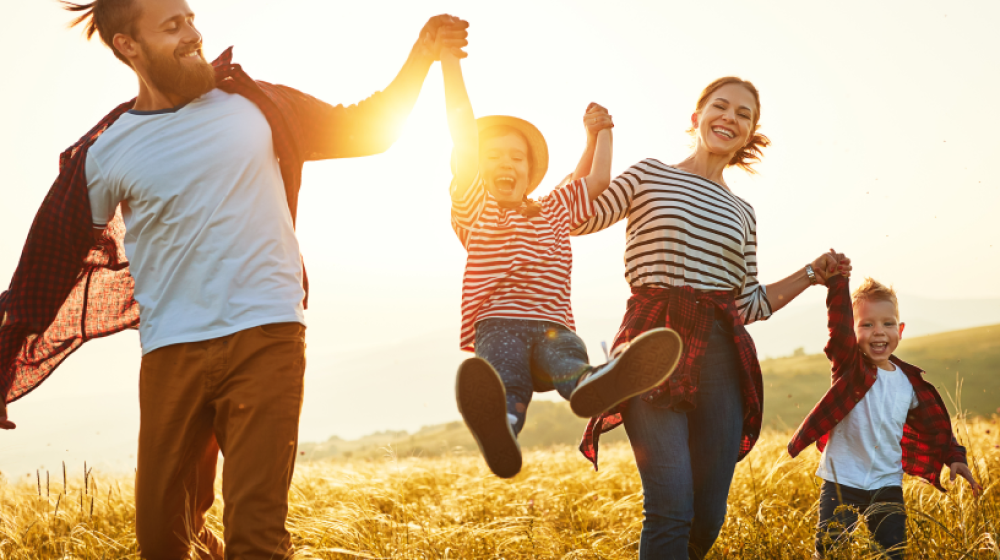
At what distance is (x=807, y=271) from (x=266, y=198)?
2808 millimetres

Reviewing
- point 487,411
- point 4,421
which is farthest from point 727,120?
point 4,421

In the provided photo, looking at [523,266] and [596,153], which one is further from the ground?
[596,153]

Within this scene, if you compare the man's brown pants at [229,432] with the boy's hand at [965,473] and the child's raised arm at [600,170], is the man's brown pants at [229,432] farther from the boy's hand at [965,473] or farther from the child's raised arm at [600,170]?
the boy's hand at [965,473]

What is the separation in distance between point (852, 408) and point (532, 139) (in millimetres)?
2228

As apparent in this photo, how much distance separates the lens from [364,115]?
10.2 ft

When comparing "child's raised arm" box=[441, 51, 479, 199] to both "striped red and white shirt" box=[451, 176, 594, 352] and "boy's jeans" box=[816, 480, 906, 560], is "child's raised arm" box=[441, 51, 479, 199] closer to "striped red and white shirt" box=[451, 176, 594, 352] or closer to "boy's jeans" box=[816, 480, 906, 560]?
"striped red and white shirt" box=[451, 176, 594, 352]

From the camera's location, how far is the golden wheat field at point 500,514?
3.52 meters

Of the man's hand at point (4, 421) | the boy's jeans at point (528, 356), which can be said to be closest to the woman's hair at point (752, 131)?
the boy's jeans at point (528, 356)

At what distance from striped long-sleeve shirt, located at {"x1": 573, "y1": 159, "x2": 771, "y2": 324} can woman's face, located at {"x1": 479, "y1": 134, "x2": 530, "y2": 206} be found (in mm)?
399

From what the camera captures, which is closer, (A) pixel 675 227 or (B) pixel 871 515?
(A) pixel 675 227

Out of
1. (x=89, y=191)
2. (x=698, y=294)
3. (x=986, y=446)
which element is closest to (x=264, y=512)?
(x=89, y=191)

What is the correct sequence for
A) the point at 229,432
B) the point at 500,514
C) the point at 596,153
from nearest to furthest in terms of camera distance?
the point at 229,432
the point at 596,153
the point at 500,514

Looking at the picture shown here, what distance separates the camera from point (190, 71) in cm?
277

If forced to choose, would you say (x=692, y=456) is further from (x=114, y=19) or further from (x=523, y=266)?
(x=114, y=19)
